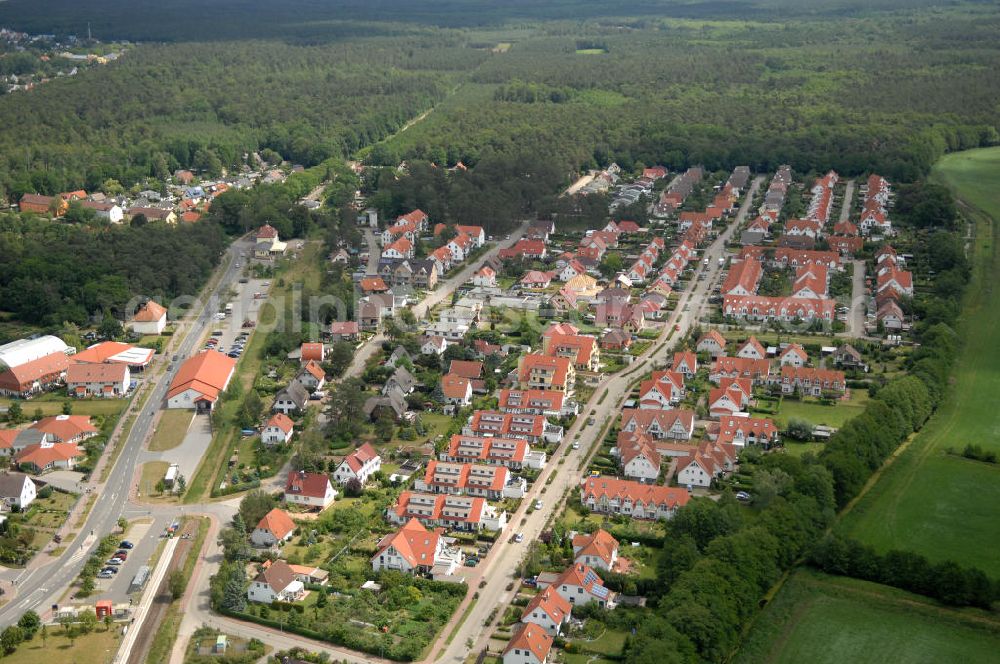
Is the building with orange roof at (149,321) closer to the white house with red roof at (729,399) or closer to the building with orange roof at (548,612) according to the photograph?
the white house with red roof at (729,399)

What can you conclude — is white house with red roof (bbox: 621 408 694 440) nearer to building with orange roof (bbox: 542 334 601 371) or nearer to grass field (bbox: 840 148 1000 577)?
building with orange roof (bbox: 542 334 601 371)

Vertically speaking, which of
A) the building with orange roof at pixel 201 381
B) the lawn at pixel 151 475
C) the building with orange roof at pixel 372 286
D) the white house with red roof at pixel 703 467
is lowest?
the building with orange roof at pixel 372 286

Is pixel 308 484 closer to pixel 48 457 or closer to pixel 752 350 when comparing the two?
pixel 48 457

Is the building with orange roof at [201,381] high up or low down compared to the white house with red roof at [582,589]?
down

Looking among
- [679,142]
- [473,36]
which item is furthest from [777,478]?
[473,36]

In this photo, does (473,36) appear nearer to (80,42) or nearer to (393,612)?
(80,42)

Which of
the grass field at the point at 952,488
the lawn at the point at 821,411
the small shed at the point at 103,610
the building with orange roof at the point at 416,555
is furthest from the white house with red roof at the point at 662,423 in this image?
the small shed at the point at 103,610
